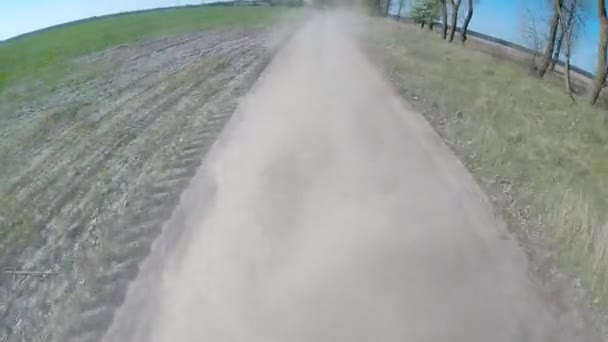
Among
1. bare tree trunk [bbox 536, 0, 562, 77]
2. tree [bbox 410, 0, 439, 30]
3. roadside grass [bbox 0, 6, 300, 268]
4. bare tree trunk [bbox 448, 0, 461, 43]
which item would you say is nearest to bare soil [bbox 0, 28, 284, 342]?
roadside grass [bbox 0, 6, 300, 268]

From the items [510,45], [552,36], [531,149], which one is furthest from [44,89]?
[510,45]

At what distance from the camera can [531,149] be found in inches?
458

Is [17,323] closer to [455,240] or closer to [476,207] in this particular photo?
[455,240]

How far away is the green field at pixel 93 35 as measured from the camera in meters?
14.1

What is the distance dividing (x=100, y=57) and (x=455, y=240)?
510 inches

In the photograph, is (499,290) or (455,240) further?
(455,240)

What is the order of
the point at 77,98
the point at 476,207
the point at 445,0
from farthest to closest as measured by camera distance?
the point at 445,0, the point at 77,98, the point at 476,207

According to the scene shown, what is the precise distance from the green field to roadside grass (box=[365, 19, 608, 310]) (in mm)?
8767

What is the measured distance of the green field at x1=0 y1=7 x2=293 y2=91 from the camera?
1412 cm

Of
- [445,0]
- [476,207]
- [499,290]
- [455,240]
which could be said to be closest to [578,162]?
[476,207]

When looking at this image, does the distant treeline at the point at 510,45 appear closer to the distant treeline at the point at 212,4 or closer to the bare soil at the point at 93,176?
the distant treeline at the point at 212,4

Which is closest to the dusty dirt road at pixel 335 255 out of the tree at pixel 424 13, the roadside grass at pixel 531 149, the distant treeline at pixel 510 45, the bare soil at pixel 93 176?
the bare soil at pixel 93 176

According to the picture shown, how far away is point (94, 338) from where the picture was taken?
18.9 feet

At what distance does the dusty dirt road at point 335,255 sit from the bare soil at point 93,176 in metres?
0.42
